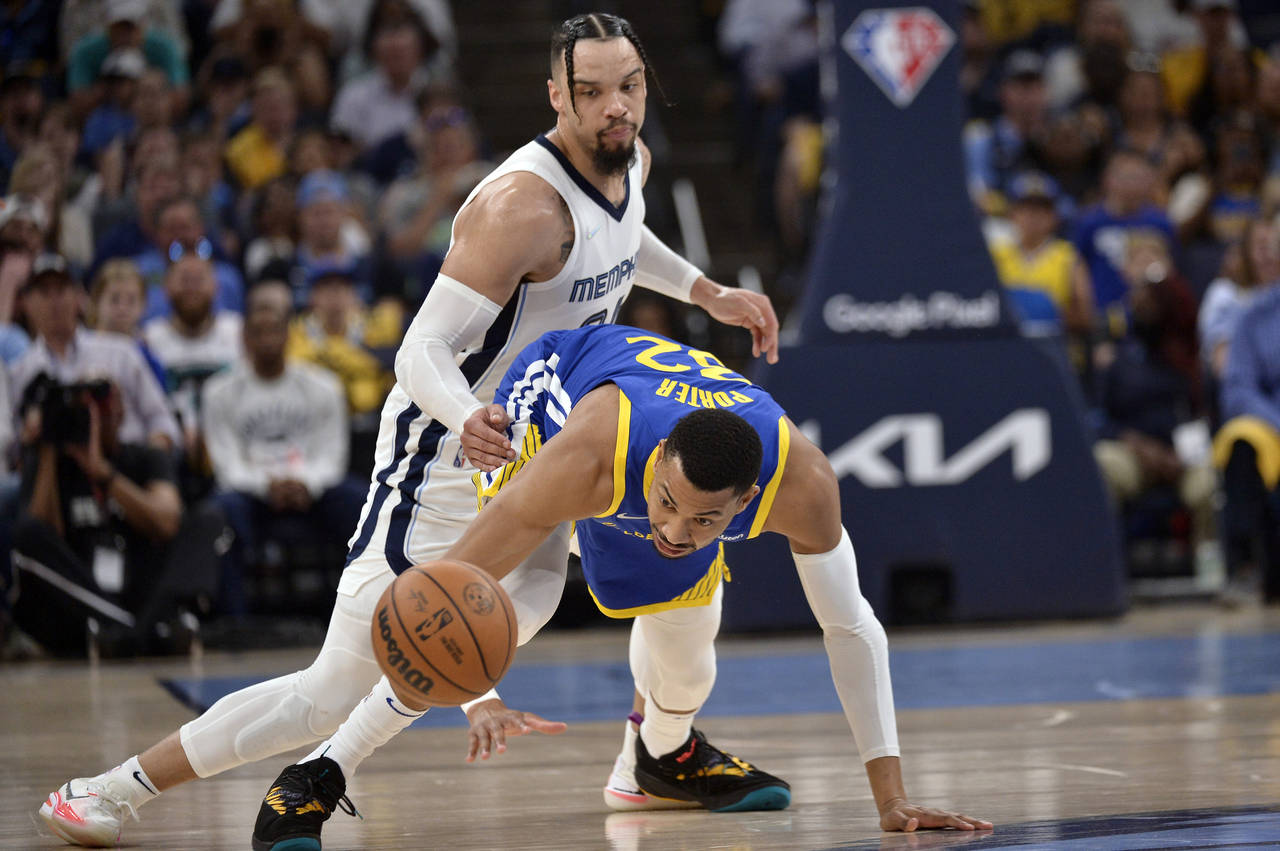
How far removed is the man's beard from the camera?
3932 mm

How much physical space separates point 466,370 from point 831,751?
68.1 inches

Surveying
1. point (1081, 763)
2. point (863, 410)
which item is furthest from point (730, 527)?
point (863, 410)

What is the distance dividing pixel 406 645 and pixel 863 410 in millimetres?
4228

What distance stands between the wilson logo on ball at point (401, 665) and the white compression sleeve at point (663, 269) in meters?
1.62

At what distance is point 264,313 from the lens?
7.73m

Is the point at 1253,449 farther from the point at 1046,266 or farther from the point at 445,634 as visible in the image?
the point at 445,634

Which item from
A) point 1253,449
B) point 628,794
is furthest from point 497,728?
point 1253,449

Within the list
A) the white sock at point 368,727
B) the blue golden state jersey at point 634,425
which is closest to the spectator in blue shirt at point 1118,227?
the blue golden state jersey at point 634,425

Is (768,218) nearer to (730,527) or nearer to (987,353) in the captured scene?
(987,353)

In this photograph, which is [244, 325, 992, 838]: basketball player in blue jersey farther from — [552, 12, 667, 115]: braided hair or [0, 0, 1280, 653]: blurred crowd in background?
[0, 0, 1280, 653]: blurred crowd in background

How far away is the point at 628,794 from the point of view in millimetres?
4160

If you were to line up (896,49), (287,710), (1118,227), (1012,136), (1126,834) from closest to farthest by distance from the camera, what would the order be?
1. (1126,834)
2. (287,710)
3. (896,49)
4. (1118,227)
5. (1012,136)

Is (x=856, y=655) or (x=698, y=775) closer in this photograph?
(x=856, y=655)

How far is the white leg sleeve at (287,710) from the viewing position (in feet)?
11.7
